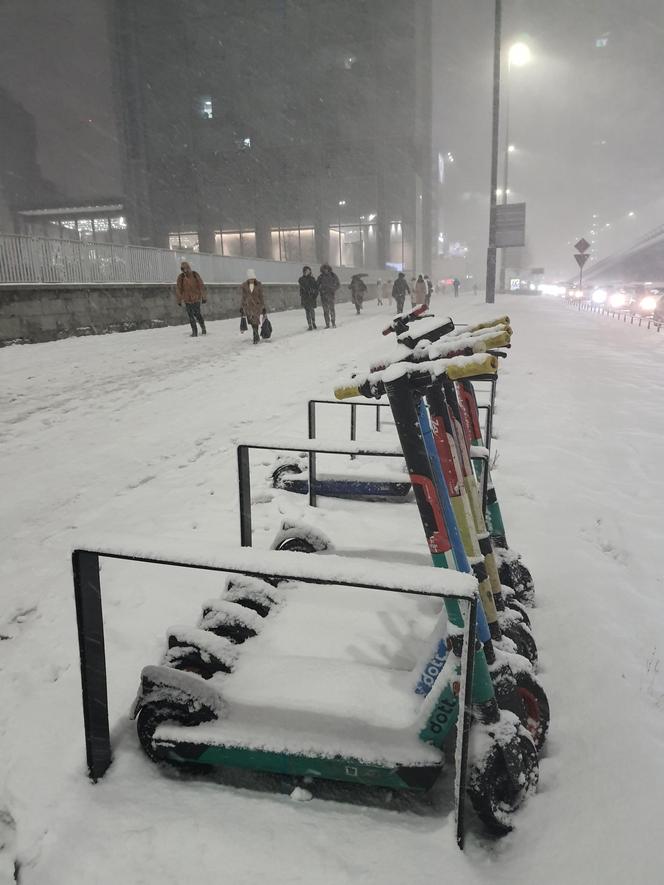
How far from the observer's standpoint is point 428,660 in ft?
7.14

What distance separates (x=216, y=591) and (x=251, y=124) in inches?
2183

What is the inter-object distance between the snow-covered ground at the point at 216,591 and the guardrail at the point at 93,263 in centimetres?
717

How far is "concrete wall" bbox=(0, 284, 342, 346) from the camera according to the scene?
1311 centimetres

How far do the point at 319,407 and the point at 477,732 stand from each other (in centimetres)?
649

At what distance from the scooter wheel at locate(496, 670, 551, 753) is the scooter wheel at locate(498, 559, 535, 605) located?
31.0 inches

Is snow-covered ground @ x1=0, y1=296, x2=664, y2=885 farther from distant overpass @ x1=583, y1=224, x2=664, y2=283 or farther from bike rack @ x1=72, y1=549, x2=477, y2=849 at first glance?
distant overpass @ x1=583, y1=224, x2=664, y2=283

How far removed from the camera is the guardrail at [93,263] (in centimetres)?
1378

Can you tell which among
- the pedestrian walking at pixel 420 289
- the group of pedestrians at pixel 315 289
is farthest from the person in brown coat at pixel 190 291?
the pedestrian walking at pixel 420 289

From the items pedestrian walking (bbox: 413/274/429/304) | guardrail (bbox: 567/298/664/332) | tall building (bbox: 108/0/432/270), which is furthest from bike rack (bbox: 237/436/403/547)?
tall building (bbox: 108/0/432/270)

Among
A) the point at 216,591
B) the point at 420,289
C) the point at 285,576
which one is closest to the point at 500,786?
the point at 285,576

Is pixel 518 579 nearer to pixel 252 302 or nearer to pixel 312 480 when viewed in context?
pixel 312 480

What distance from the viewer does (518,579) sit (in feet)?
10.3

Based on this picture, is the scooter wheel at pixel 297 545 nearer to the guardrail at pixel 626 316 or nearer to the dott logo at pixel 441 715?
the dott logo at pixel 441 715

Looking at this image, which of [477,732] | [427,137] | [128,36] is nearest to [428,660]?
[477,732]
